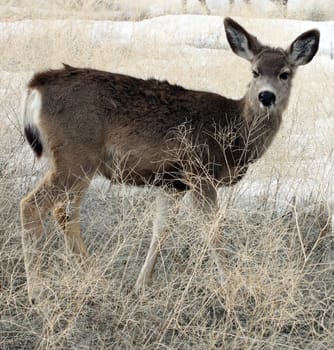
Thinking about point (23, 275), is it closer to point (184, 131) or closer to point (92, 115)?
point (92, 115)

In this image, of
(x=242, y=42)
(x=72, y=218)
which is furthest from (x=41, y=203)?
(x=242, y=42)

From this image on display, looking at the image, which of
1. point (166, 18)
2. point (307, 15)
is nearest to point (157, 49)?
point (166, 18)

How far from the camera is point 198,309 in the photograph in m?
4.54

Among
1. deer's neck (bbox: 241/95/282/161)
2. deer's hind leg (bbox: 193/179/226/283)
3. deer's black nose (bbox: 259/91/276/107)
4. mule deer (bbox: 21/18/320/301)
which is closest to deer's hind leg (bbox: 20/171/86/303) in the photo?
mule deer (bbox: 21/18/320/301)

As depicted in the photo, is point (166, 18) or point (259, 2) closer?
point (166, 18)

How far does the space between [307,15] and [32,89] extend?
49.6 feet

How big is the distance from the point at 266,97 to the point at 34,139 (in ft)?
5.35

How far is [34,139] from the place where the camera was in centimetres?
514

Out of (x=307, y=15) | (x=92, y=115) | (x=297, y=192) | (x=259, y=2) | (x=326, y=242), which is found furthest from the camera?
(x=259, y=2)

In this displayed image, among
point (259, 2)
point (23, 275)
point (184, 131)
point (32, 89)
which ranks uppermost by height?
point (32, 89)

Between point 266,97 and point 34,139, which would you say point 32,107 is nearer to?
point 34,139

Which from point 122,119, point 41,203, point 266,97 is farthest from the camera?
point 266,97

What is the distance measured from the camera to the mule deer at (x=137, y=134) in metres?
5.04

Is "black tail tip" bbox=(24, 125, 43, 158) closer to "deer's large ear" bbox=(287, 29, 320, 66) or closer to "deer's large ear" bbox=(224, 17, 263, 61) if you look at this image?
"deer's large ear" bbox=(224, 17, 263, 61)
